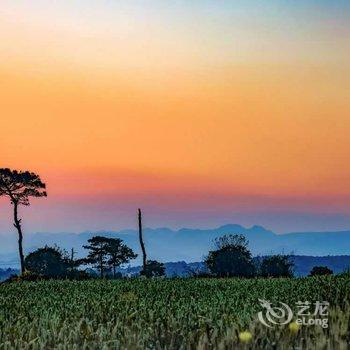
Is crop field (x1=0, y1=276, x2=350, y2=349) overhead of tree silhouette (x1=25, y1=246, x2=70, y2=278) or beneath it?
beneath

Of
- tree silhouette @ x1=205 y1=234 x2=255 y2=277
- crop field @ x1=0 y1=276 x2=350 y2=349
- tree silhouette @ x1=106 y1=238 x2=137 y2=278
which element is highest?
tree silhouette @ x1=106 y1=238 x2=137 y2=278

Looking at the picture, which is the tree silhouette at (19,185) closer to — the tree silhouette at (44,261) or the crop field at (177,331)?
the tree silhouette at (44,261)

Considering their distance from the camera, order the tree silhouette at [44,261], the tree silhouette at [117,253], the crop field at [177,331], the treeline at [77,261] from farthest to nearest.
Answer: the tree silhouette at [117,253] → the tree silhouette at [44,261] → the treeline at [77,261] → the crop field at [177,331]

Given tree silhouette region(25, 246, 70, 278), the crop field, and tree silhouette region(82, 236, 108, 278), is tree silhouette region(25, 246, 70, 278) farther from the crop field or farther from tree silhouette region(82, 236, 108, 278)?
the crop field

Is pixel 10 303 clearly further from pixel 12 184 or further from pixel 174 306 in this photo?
pixel 12 184

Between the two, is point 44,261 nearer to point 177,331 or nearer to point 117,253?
point 117,253

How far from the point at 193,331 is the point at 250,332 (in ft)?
4.66

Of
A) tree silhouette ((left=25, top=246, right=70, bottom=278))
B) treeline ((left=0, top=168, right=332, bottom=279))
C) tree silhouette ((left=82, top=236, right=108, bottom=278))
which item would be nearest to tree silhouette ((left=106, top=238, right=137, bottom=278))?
tree silhouette ((left=82, top=236, right=108, bottom=278))

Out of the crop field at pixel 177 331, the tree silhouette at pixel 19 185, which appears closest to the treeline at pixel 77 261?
the tree silhouette at pixel 19 185

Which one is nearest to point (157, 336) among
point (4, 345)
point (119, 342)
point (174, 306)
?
point (119, 342)

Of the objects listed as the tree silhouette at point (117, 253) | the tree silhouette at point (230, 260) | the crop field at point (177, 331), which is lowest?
the crop field at point (177, 331)

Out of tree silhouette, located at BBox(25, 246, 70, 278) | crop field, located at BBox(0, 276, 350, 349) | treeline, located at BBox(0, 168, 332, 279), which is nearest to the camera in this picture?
crop field, located at BBox(0, 276, 350, 349)

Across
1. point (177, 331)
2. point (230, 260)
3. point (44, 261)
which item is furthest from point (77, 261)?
point (177, 331)

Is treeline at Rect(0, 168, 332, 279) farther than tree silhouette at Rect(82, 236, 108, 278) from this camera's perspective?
No
